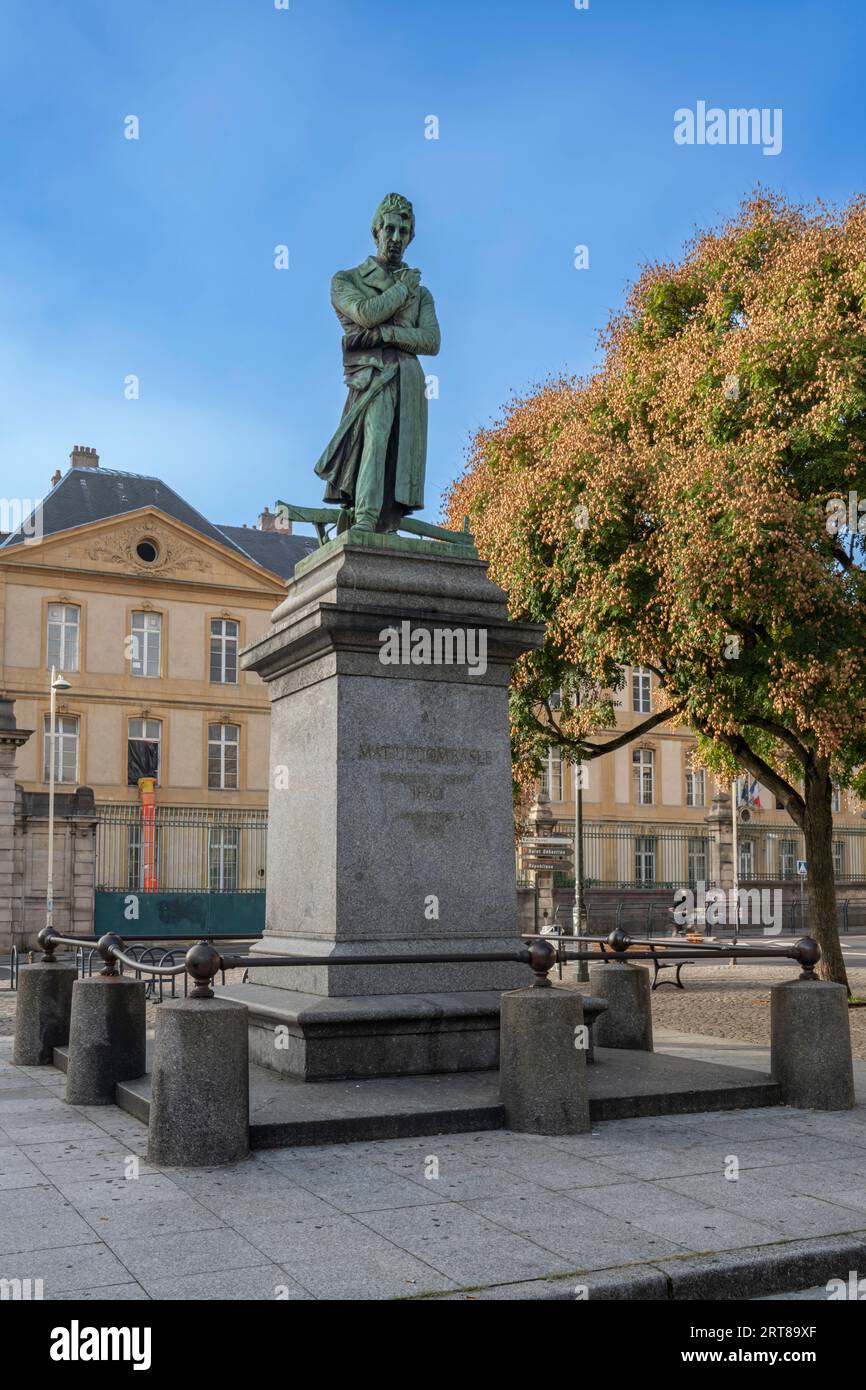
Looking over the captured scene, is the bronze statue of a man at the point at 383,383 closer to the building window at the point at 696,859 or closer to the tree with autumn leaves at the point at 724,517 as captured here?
the tree with autumn leaves at the point at 724,517

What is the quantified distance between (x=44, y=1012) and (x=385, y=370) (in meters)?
5.54

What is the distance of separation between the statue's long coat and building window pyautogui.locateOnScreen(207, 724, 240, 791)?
1530 inches

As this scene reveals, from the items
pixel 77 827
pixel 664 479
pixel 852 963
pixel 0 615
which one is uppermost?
pixel 0 615

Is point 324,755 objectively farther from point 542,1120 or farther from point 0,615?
point 0,615

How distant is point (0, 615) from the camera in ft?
147

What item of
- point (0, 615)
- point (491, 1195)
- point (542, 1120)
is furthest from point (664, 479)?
point (0, 615)

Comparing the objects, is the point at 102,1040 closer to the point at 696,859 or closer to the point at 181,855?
the point at 181,855

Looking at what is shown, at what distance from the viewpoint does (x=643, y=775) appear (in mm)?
55562

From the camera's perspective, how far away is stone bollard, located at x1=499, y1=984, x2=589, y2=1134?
285 inches

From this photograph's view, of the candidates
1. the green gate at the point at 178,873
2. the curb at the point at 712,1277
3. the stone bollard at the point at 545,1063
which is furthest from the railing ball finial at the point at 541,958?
the green gate at the point at 178,873

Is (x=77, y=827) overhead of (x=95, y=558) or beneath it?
beneath

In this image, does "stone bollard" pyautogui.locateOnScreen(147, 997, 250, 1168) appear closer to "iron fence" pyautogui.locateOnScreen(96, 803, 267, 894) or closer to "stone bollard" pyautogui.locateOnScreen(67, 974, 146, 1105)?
"stone bollard" pyautogui.locateOnScreen(67, 974, 146, 1105)

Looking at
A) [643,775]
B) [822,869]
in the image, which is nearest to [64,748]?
[643,775]
